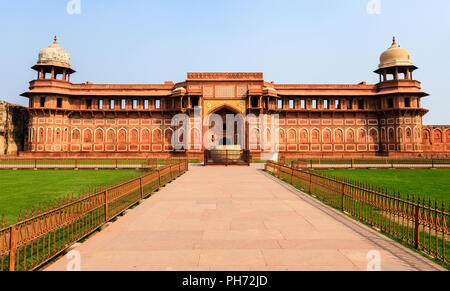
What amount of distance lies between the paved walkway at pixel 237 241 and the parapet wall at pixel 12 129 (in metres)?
32.7

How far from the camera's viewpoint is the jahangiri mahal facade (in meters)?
29.2

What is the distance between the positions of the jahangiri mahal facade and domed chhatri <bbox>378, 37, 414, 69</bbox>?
0.11m

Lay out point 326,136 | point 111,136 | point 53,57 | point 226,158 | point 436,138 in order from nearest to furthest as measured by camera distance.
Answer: point 226,158, point 53,57, point 111,136, point 326,136, point 436,138

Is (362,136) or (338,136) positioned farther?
(338,136)

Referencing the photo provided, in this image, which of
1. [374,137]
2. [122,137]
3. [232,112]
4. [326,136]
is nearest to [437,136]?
[374,137]

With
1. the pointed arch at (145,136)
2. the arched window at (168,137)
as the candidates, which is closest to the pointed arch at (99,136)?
the pointed arch at (145,136)

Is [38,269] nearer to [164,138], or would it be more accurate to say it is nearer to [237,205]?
[237,205]

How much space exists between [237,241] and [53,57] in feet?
114

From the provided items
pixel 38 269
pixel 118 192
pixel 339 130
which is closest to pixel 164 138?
pixel 339 130

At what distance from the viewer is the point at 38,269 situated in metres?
3.06

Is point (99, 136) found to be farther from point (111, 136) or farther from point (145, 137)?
point (145, 137)

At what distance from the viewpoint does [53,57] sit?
1170 inches

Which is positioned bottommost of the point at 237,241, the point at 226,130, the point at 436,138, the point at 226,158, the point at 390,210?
the point at 237,241
